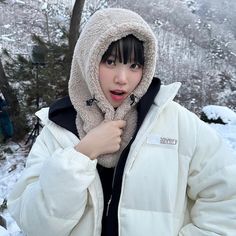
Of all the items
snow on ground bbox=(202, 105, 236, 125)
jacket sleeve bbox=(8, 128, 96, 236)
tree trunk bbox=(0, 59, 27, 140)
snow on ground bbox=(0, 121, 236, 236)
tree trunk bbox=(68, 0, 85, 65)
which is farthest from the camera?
tree trunk bbox=(68, 0, 85, 65)

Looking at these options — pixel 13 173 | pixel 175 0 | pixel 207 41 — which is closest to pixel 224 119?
pixel 13 173

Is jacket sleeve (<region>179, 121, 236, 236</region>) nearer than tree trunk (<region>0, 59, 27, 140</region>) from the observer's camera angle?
Yes

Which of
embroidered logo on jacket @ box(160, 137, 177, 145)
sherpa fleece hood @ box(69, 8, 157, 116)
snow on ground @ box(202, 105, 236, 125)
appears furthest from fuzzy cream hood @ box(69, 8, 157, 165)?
snow on ground @ box(202, 105, 236, 125)

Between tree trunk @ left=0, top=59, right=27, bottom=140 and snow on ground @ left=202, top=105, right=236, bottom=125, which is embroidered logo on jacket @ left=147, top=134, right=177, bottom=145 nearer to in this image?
snow on ground @ left=202, top=105, right=236, bottom=125

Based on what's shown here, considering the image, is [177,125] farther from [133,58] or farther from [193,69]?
[193,69]

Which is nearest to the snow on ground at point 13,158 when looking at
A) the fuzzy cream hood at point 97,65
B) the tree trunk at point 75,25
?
the tree trunk at point 75,25

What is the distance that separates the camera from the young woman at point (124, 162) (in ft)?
4.38

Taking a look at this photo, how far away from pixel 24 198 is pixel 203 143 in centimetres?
67

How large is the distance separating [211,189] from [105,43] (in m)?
0.64

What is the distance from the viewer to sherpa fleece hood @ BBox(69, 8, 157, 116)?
1.40 m

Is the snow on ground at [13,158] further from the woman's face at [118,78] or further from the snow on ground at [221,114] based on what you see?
the woman's face at [118,78]

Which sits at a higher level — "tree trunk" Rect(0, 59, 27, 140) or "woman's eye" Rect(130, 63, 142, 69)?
"woman's eye" Rect(130, 63, 142, 69)

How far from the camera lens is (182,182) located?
1411 mm

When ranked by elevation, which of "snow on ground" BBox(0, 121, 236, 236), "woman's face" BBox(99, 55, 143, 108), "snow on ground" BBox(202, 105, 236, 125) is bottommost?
"snow on ground" BBox(0, 121, 236, 236)
